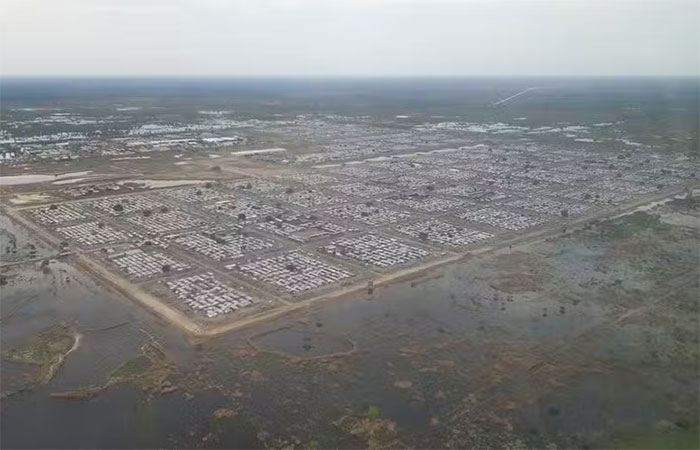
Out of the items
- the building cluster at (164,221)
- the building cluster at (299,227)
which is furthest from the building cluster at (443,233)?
the building cluster at (164,221)

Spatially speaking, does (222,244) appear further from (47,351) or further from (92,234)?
(47,351)

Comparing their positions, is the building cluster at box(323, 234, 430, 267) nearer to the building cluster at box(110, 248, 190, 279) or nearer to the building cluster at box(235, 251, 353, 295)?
the building cluster at box(235, 251, 353, 295)

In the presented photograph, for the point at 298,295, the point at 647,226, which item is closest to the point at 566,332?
the point at 298,295

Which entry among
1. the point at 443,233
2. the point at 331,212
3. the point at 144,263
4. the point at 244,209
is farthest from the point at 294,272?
the point at 244,209

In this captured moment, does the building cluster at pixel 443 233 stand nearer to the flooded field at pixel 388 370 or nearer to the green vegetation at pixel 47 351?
the flooded field at pixel 388 370

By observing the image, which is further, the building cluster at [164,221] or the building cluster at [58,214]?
the building cluster at [58,214]
